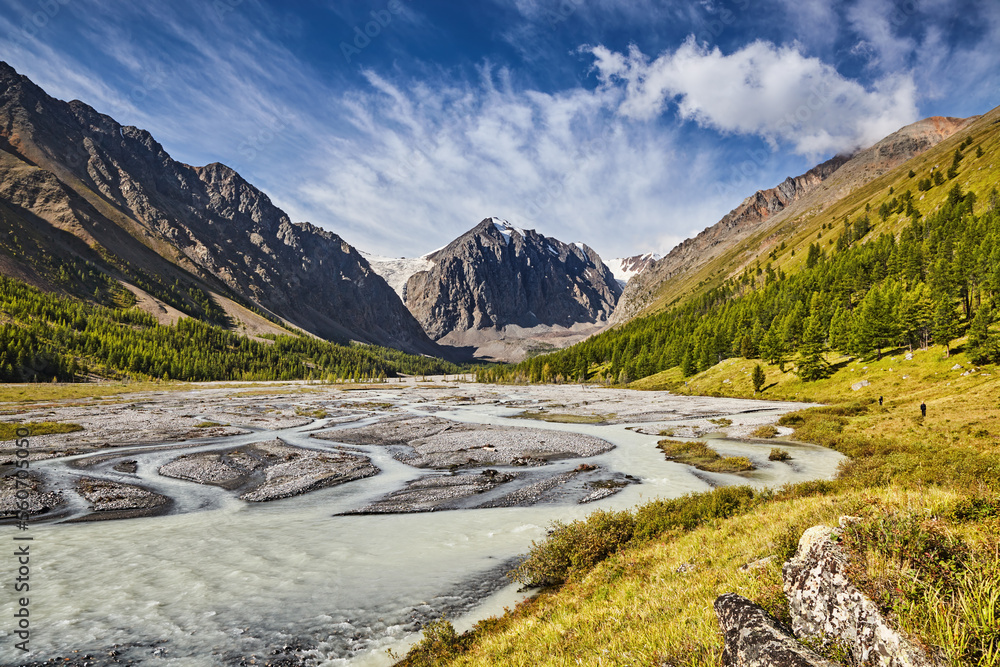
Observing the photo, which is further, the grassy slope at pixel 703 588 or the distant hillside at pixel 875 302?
the distant hillside at pixel 875 302

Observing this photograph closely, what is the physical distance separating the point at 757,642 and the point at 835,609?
49.8 inches

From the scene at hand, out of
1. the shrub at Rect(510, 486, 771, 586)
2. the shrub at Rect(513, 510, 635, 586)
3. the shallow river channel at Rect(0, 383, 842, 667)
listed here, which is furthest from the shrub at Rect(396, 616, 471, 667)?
Answer: the shrub at Rect(510, 486, 771, 586)

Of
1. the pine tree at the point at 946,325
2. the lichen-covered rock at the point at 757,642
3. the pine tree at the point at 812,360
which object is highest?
the pine tree at the point at 946,325

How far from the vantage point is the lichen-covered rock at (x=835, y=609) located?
5.36 m

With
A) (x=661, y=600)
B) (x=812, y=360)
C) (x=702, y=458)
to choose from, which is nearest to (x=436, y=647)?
(x=661, y=600)

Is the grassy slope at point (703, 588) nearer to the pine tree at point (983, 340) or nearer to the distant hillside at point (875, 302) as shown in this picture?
the pine tree at point (983, 340)

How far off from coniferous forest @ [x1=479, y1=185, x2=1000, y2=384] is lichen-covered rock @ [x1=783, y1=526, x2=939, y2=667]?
79.0 metres

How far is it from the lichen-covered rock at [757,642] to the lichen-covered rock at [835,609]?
17.9 inches

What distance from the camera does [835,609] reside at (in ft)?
20.4

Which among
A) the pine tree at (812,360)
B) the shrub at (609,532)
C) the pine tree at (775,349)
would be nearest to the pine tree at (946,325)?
the pine tree at (812,360)

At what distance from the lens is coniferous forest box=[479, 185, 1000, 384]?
7512 cm

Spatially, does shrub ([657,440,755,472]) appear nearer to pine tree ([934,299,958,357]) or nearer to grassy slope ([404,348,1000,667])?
grassy slope ([404,348,1000,667])

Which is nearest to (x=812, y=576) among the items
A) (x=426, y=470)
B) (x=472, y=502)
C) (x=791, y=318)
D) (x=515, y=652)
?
(x=515, y=652)

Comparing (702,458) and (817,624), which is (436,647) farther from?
(702,458)
